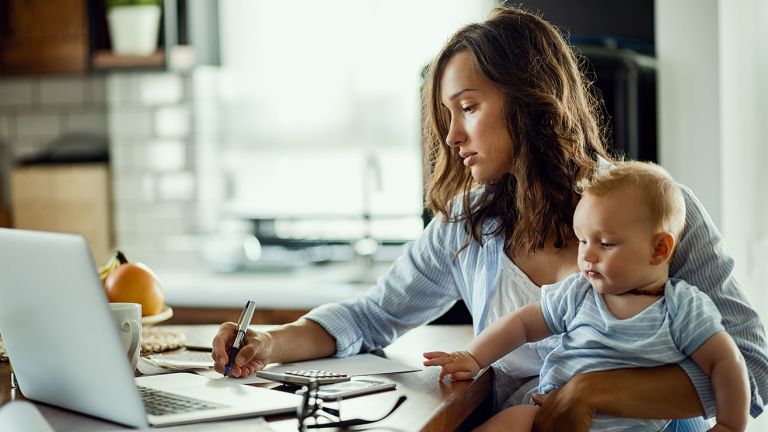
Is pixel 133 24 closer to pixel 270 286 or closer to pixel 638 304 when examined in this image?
pixel 270 286

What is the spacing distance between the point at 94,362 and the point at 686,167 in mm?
2369

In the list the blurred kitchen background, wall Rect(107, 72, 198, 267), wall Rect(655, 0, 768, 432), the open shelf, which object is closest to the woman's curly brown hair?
wall Rect(655, 0, 768, 432)

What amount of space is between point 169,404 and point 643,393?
2.27 feet

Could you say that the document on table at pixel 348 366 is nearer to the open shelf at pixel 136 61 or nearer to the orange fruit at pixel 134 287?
the orange fruit at pixel 134 287

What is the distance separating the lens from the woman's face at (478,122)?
1742mm

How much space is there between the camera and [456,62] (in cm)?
179

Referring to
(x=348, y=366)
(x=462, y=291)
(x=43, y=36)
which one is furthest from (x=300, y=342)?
(x=43, y=36)

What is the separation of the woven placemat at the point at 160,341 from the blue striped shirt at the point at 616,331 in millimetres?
726

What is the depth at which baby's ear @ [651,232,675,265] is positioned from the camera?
145cm

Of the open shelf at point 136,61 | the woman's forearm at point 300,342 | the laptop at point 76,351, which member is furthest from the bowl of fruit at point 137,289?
the open shelf at point 136,61

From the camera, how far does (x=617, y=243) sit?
1.44 m

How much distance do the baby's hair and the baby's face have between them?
0.01 m

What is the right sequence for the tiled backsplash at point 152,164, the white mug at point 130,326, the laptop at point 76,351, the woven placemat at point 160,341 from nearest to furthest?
the laptop at point 76,351, the white mug at point 130,326, the woven placemat at point 160,341, the tiled backsplash at point 152,164

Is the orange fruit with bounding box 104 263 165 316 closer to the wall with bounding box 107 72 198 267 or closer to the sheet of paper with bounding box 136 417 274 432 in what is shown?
the sheet of paper with bounding box 136 417 274 432
